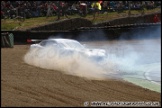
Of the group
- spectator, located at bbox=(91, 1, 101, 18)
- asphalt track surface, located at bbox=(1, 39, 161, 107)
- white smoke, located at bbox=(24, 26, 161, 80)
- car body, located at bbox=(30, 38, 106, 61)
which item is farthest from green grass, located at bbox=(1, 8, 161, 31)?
asphalt track surface, located at bbox=(1, 39, 161, 107)

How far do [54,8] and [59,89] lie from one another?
2167cm

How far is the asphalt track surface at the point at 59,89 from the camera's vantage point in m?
9.45

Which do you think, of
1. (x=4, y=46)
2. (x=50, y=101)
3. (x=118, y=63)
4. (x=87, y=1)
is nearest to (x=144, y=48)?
(x=118, y=63)

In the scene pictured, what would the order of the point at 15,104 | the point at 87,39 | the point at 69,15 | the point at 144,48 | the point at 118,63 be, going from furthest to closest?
the point at 69,15
the point at 87,39
the point at 144,48
the point at 118,63
the point at 15,104

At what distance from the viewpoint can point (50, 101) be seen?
9320 mm

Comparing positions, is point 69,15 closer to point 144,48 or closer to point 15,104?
point 144,48

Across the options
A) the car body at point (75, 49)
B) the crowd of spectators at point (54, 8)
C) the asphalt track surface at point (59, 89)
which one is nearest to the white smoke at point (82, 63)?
the car body at point (75, 49)

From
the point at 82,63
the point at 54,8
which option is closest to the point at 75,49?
the point at 82,63

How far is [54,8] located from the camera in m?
31.9

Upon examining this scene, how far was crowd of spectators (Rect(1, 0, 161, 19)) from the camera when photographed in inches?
1219

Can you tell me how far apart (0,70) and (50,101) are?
18.5 ft

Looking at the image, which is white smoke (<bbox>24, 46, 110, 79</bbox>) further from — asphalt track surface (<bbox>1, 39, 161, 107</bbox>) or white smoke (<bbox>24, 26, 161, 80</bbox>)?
asphalt track surface (<bbox>1, 39, 161, 107</bbox>)

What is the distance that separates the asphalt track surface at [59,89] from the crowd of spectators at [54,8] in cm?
1650

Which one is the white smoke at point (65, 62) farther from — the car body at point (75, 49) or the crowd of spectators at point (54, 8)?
the crowd of spectators at point (54, 8)
